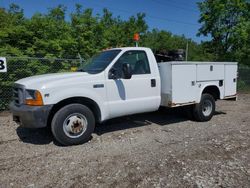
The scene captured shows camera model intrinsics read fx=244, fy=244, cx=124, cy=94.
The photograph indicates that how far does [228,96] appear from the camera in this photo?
24.4 ft

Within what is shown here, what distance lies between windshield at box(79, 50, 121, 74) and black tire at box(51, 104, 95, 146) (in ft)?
3.11

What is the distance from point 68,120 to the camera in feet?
16.4

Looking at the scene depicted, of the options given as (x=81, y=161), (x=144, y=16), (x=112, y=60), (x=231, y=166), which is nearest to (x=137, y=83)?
(x=112, y=60)

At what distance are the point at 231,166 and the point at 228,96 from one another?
3818mm

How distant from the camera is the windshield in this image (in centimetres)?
552

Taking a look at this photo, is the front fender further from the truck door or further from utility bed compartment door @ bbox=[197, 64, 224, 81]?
utility bed compartment door @ bbox=[197, 64, 224, 81]

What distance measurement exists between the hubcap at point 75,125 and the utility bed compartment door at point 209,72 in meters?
3.41

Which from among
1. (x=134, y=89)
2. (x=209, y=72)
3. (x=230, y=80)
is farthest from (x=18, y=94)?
(x=230, y=80)

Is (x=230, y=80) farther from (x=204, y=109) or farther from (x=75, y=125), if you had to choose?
(x=75, y=125)

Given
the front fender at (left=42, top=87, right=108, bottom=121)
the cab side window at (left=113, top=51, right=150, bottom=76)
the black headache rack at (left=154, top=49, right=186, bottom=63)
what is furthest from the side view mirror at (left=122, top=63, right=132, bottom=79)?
the black headache rack at (left=154, top=49, right=186, bottom=63)

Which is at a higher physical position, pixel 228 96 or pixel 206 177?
pixel 228 96

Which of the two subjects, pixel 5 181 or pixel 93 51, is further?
pixel 93 51

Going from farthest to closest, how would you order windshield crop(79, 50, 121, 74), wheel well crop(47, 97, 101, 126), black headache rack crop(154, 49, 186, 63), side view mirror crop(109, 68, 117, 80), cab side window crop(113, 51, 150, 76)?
1. black headache rack crop(154, 49, 186, 63)
2. cab side window crop(113, 51, 150, 76)
3. windshield crop(79, 50, 121, 74)
4. side view mirror crop(109, 68, 117, 80)
5. wheel well crop(47, 97, 101, 126)

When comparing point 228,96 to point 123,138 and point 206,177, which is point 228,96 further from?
point 206,177
